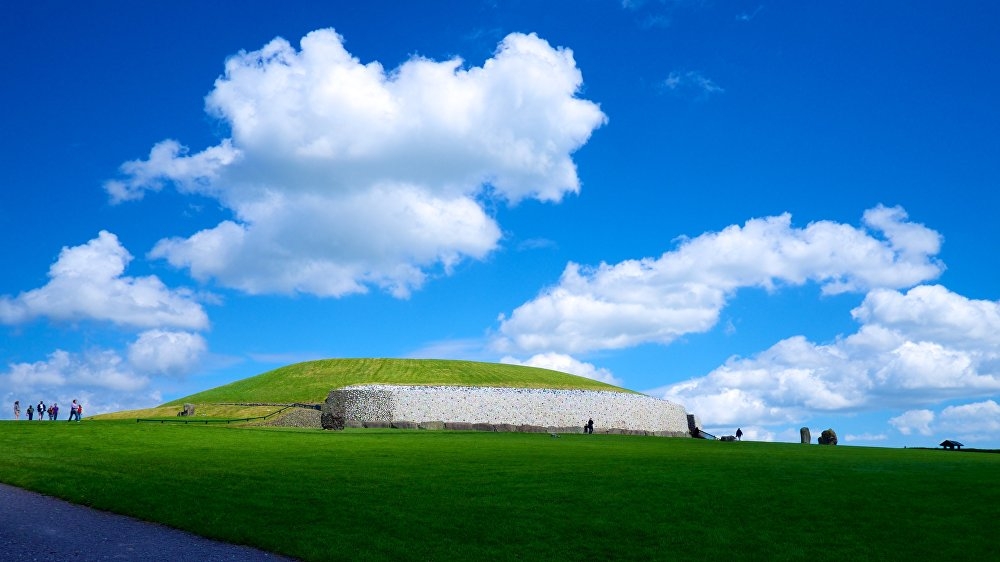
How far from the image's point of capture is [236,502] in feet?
75.8

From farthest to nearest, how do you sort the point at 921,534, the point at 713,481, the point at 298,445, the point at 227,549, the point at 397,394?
the point at 397,394, the point at 298,445, the point at 713,481, the point at 921,534, the point at 227,549

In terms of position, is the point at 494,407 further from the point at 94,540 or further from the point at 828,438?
the point at 94,540

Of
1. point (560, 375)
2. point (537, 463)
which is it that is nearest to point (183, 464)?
point (537, 463)

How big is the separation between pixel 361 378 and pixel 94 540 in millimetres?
82175

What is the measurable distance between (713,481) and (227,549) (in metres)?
17.1

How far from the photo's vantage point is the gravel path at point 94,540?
1683cm

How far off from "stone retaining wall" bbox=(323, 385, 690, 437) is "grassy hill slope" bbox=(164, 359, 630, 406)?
1238 cm

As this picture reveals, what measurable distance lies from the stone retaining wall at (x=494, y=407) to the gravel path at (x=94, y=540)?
52.4 meters

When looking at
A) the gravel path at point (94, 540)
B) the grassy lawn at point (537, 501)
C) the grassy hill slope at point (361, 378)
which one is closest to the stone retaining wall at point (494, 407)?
the grassy hill slope at point (361, 378)

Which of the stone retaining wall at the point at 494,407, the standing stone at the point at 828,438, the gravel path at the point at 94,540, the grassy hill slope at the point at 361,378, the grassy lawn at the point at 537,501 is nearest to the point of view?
the gravel path at the point at 94,540

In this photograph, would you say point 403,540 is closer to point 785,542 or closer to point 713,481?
point 785,542

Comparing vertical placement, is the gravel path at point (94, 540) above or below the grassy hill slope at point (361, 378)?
below

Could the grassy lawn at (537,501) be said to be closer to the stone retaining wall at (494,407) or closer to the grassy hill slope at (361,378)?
the stone retaining wall at (494,407)

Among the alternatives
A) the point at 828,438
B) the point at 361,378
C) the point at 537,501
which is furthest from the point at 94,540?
the point at 361,378
